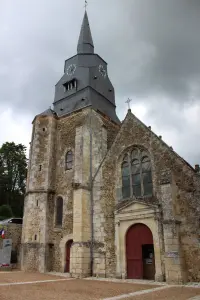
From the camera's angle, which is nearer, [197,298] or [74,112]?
[197,298]

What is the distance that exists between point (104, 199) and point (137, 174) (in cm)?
235

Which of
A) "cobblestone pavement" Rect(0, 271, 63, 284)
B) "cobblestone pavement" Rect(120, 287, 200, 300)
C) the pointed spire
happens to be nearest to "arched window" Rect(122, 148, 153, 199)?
"cobblestone pavement" Rect(120, 287, 200, 300)

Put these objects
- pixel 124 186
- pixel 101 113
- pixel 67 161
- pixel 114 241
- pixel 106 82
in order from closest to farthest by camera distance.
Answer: pixel 114 241
pixel 124 186
pixel 67 161
pixel 101 113
pixel 106 82

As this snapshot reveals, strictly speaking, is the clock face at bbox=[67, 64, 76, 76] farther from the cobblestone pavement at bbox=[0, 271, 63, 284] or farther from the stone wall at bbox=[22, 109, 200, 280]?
the cobblestone pavement at bbox=[0, 271, 63, 284]

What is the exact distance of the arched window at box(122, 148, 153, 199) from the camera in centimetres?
1371

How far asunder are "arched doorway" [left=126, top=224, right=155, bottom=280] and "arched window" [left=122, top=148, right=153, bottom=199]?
1.81 m

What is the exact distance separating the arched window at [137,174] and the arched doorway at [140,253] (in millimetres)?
1812

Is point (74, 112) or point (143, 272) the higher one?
point (74, 112)

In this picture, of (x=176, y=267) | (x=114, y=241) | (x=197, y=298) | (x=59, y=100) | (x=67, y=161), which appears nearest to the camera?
(x=197, y=298)

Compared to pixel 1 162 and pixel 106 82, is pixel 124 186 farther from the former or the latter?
pixel 1 162

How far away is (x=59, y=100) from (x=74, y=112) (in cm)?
329

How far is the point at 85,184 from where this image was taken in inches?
601

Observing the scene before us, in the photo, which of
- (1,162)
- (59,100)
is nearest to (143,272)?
(59,100)

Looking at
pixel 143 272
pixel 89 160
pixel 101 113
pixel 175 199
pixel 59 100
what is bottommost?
pixel 143 272
